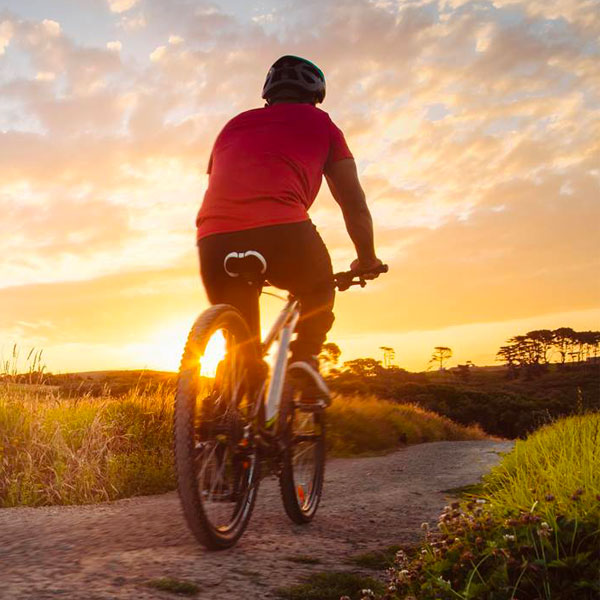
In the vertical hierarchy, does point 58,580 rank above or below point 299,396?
below

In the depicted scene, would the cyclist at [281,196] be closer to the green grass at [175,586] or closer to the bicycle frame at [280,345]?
the bicycle frame at [280,345]

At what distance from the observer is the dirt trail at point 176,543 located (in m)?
2.63

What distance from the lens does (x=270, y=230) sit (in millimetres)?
3334

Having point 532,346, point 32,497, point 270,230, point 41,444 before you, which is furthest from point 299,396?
point 532,346

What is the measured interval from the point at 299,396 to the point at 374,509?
0.97m

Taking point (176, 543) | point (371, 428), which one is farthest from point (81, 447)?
point (371, 428)

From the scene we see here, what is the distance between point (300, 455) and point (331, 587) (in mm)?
1503

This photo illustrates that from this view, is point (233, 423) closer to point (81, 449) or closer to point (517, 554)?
point (517, 554)

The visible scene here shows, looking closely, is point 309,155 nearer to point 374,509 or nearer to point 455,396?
point 374,509

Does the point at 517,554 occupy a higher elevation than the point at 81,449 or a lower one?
lower

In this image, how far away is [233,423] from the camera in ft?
10.4

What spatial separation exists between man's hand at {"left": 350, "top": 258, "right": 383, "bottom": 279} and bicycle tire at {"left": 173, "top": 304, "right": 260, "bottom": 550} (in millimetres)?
900

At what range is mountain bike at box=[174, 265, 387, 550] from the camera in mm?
2904

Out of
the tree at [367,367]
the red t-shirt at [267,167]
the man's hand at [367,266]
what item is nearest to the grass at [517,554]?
the man's hand at [367,266]
